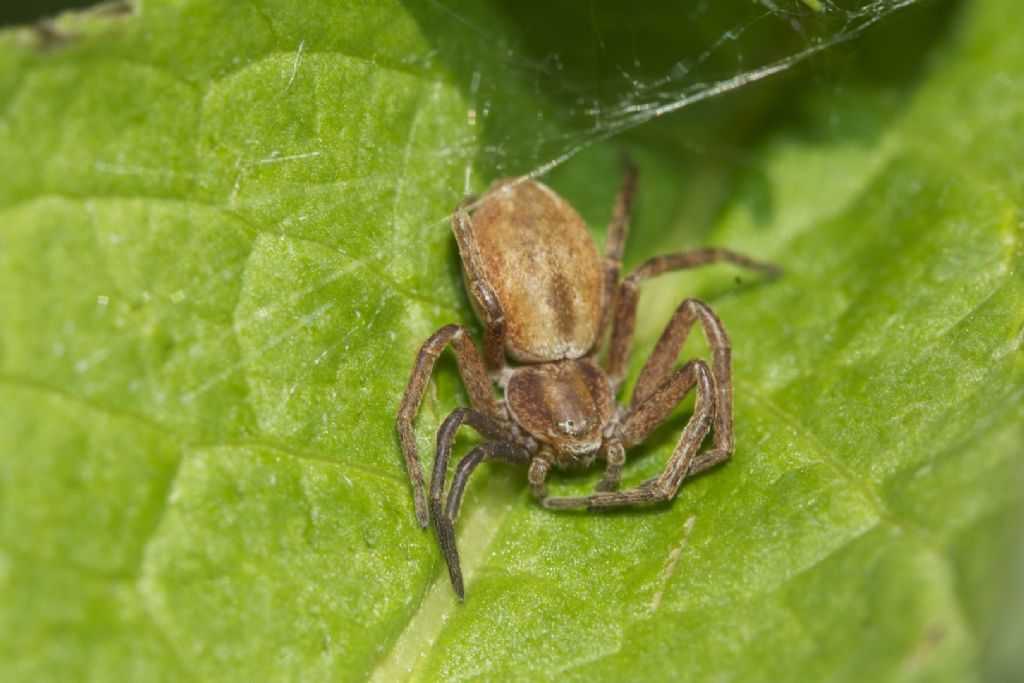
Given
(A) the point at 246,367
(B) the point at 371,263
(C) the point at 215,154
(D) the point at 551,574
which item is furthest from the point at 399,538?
(C) the point at 215,154

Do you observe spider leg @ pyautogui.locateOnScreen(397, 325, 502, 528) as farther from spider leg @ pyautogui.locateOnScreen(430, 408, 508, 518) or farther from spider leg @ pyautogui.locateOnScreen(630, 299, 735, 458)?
spider leg @ pyautogui.locateOnScreen(630, 299, 735, 458)

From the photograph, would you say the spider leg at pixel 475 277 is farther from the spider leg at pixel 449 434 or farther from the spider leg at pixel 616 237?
the spider leg at pixel 616 237

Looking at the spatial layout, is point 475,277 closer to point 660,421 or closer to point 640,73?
point 660,421

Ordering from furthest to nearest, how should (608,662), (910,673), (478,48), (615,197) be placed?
(615,197)
(478,48)
(608,662)
(910,673)

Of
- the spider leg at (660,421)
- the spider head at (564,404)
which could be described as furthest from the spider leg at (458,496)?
the spider leg at (660,421)

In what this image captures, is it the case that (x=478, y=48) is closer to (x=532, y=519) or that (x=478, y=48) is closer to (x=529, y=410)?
(x=529, y=410)

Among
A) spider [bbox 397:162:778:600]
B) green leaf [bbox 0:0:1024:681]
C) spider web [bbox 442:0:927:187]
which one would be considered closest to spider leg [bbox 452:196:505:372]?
spider [bbox 397:162:778:600]

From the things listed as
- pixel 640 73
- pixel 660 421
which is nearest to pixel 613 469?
pixel 660 421
